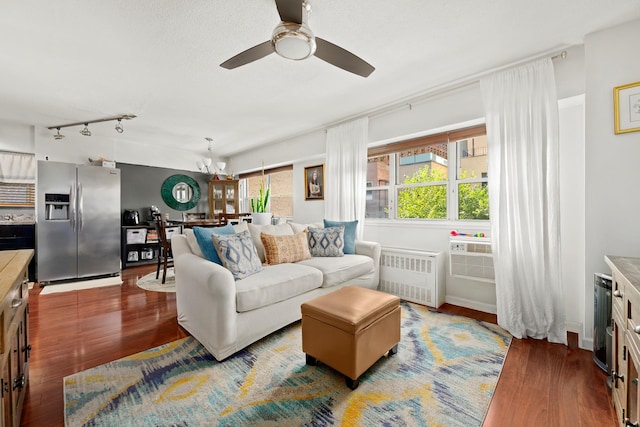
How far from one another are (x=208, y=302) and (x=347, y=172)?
2551 millimetres

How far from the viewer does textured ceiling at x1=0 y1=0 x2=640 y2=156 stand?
69.1 inches

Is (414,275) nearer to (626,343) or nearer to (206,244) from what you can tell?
(626,343)

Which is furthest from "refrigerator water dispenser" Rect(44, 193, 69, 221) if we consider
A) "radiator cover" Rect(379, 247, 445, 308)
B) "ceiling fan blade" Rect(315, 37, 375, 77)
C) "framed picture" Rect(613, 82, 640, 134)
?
"framed picture" Rect(613, 82, 640, 134)

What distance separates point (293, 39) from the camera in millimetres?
1492

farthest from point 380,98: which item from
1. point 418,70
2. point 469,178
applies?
point 469,178

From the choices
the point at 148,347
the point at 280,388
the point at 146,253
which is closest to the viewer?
the point at 280,388

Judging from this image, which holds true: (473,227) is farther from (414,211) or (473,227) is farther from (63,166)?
(63,166)

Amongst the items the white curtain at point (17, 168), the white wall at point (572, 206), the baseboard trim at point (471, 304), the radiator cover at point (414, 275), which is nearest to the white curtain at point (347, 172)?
the radiator cover at point (414, 275)

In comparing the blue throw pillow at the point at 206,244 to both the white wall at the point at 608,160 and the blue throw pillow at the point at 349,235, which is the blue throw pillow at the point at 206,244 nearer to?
the blue throw pillow at the point at 349,235

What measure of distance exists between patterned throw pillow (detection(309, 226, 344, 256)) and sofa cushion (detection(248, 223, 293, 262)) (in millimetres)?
307

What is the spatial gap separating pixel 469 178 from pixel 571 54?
130 centimetres

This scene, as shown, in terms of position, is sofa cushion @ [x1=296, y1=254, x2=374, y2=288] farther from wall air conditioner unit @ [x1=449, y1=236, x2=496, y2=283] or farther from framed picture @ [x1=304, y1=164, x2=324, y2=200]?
framed picture @ [x1=304, y1=164, x2=324, y2=200]

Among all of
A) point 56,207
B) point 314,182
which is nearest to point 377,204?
point 314,182

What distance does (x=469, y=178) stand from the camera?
3.07 metres
